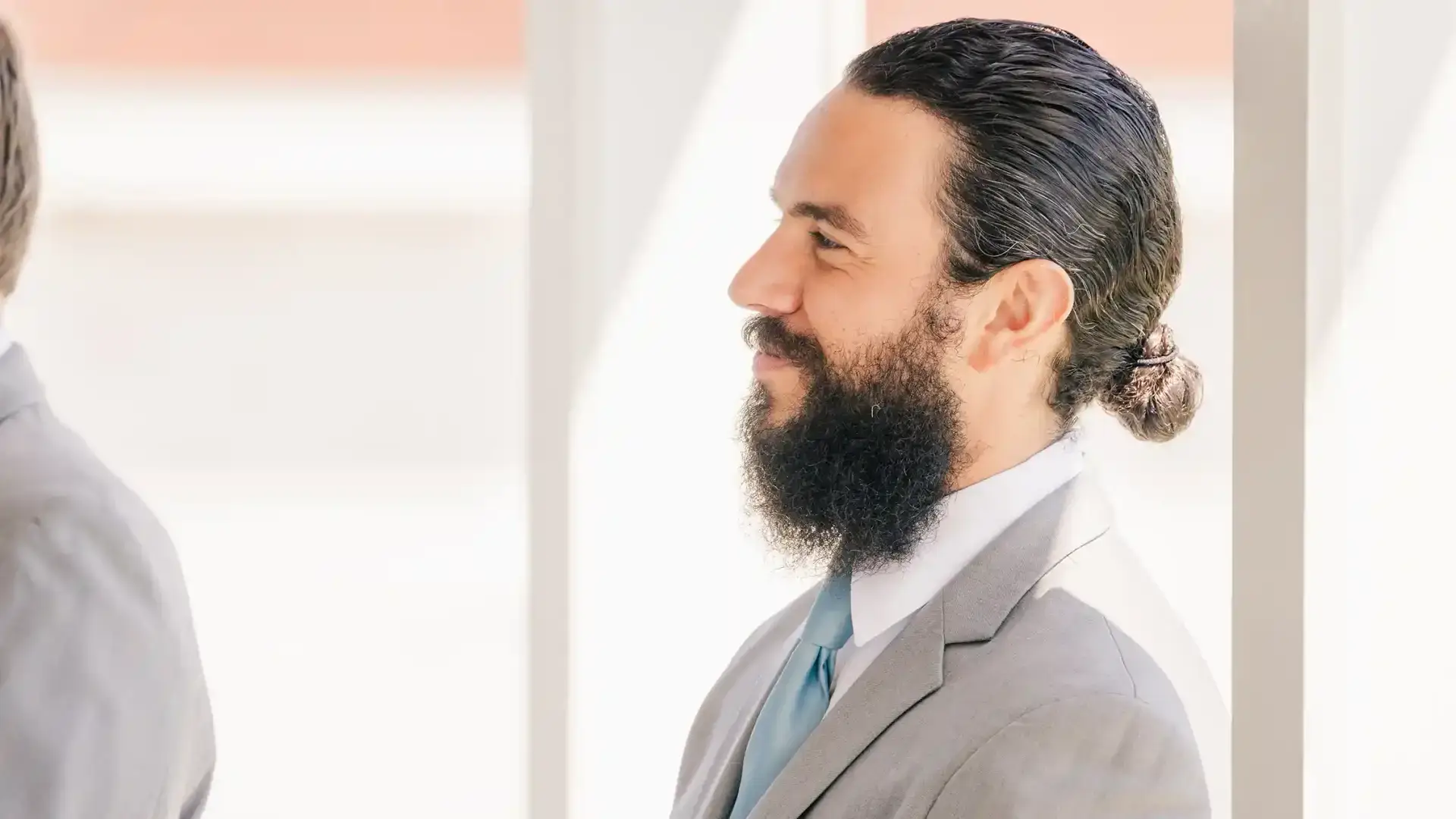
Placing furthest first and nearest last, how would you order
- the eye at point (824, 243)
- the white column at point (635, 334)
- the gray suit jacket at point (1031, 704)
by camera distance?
the white column at point (635, 334)
the eye at point (824, 243)
the gray suit jacket at point (1031, 704)

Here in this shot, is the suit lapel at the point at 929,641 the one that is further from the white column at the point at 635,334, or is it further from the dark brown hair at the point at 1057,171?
the white column at the point at 635,334

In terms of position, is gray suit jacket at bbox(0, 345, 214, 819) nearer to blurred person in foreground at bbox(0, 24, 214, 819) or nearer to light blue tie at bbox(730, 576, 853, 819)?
blurred person in foreground at bbox(0, 24, 214, 819)

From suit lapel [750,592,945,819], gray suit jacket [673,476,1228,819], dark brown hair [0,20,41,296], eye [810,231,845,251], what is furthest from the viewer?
dark brown hair [0,20,41,296]

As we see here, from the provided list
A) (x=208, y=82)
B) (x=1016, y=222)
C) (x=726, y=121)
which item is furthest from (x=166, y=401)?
(x=1016, y=222)

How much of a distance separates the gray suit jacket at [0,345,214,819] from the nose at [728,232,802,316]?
2.12 ft

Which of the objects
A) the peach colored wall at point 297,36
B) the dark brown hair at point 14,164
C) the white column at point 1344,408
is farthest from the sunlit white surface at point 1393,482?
the peach colored wall at point 297,36

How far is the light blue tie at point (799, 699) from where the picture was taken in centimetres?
128

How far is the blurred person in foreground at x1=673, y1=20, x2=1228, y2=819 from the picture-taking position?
1.16m

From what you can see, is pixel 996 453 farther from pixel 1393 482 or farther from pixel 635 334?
pixel 635 334

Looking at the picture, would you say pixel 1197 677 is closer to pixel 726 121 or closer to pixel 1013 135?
pixel 1013 135

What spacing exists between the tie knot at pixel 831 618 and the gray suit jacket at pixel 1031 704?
4.6 inches

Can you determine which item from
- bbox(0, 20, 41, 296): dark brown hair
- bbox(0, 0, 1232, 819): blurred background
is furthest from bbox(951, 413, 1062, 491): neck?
bbox(0, 0, 1232, 819): blurred background

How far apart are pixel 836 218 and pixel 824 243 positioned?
3 cm

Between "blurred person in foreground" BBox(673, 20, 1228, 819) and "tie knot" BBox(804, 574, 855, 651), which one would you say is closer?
"blurred person in foreground" BBox(673, 20, 1228, 819)
